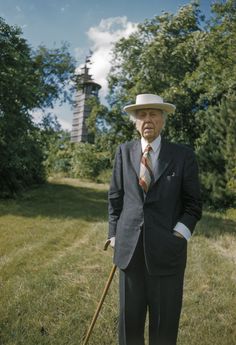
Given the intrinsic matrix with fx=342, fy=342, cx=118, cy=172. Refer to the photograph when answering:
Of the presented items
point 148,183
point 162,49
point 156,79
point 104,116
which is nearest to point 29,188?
point 104,116

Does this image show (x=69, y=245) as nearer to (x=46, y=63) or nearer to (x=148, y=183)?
(x=148, y=183)

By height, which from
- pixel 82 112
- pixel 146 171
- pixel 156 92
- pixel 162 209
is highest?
pixel 82 112

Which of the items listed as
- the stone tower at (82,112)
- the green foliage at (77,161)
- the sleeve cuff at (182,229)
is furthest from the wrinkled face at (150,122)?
the stone tower at (82,112)

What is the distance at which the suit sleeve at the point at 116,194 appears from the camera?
2873mm

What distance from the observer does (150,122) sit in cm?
268

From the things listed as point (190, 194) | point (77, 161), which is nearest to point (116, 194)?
point (190, 194)

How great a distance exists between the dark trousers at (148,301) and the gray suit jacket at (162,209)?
0.25ft

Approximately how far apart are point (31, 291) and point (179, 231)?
2.85 metres

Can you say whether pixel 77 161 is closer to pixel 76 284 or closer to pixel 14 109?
pixel 14 109

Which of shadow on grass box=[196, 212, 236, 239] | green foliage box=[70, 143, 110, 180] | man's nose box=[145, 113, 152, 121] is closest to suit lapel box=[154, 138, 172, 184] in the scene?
man's nose box=[145, 113, 152, 121]

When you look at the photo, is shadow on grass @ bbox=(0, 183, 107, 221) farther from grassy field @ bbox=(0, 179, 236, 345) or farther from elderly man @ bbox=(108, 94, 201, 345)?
elderly man @ bbox=(108, 94, 201, 345)

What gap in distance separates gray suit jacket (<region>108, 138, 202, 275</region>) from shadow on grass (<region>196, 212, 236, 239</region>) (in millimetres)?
5905

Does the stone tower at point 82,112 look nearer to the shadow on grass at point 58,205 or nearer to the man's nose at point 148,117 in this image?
the shadow on grass at point 58,205

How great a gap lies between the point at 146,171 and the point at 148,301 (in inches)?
39.4
